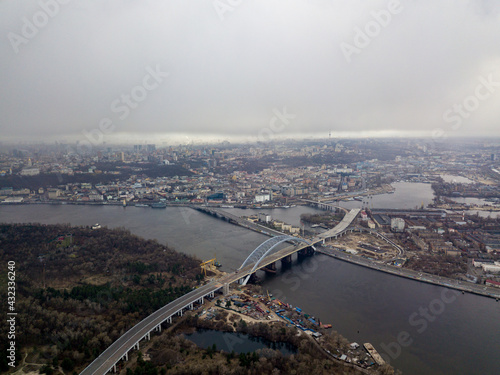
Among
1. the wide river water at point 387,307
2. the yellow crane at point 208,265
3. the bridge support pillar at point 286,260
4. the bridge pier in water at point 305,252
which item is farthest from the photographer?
the bridge pier in water at point 305,252

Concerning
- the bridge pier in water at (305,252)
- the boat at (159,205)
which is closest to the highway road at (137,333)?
the bridge pier in water at (305,252)

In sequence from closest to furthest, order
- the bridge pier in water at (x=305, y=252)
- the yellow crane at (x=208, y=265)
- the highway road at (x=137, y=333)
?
the highway road at (x=137, y=333) → the yellow crane at (x=208, y=265) → the bridge pier in water at (x=305, y=252)

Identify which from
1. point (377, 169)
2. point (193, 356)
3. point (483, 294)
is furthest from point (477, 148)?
point (193, 356)

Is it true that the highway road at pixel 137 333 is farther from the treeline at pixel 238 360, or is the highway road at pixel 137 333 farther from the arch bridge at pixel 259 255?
the arch bridge at pixel 259 255

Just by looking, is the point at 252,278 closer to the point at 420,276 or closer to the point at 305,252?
the point at 305,252

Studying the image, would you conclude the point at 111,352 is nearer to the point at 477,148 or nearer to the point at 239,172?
the point at 239,172

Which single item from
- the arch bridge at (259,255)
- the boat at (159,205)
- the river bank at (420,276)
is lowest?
the boat at (159,205)

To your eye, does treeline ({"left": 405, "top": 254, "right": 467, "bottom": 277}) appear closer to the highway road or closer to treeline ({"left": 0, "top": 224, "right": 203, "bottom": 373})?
the highway road
